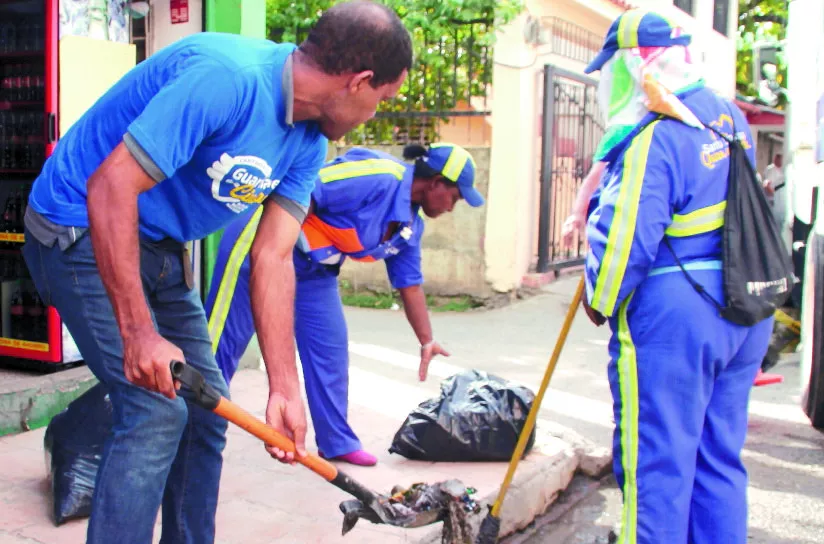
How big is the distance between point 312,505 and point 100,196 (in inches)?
73.2

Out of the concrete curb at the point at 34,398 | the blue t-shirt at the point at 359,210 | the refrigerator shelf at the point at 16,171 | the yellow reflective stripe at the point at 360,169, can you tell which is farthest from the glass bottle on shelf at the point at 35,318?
the yellow reflective stripe at the point at 360,169

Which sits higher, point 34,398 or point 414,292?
point 414,292

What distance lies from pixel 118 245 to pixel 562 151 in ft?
27.0

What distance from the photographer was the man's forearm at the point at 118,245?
201cm

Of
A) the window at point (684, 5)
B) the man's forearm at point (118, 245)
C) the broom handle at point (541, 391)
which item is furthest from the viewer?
the window at point (684, 5)

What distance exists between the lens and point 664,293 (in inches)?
104

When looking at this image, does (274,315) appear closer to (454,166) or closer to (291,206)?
(291,206)

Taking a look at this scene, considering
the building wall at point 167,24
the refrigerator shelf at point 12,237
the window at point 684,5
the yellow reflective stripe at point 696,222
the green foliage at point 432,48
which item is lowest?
the refrigerator shelf at point 12,237

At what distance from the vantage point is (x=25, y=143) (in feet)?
16.8

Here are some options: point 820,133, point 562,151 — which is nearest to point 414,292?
point 820,133

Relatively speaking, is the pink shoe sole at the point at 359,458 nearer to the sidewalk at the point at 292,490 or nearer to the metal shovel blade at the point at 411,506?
the sidewalk at the point at 292,490

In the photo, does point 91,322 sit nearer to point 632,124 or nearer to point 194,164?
point 194,164

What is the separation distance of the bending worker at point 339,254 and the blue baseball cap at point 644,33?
1119mm

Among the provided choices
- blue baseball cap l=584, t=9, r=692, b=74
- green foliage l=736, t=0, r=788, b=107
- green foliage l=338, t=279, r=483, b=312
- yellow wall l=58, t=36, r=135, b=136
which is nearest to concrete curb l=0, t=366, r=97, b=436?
yellow wall l=58, t=36, r=135, b=136
